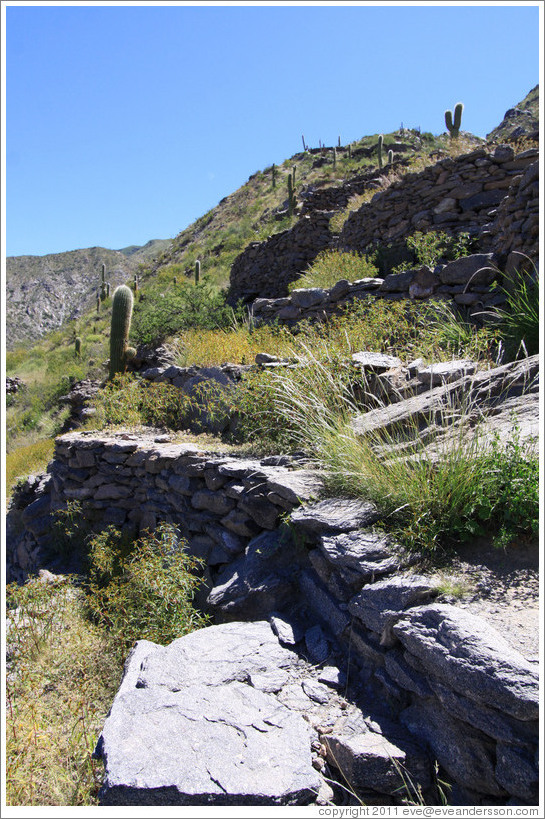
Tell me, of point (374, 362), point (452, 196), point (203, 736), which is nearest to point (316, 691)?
point (203, 736)

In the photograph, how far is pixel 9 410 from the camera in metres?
20.5

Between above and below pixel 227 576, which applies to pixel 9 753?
below

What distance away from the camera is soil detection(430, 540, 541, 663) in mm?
2207

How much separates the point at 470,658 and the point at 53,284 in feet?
203

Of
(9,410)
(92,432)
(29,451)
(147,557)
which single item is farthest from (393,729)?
(9,410)

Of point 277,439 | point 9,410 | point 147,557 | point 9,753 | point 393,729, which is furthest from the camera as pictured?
point 9,410

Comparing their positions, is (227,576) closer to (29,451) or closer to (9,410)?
(29,451)

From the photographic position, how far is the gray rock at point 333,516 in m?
3.27

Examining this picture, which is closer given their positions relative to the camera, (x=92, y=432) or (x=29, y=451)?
A: (x=92, y=432)

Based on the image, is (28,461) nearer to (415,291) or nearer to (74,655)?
(74,655)

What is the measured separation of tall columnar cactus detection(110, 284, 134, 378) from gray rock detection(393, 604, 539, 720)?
32.7ft

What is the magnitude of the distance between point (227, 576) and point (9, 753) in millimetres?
1804

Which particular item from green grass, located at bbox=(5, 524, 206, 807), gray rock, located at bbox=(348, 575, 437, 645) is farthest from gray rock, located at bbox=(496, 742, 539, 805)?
green grass, located at bbox=(5, 524, 206, 807)

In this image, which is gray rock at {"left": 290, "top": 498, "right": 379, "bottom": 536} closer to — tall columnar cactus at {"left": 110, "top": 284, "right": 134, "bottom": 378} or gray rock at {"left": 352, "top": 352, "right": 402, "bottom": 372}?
gray rock at {"left": 352, "top": 352, "right": 402, "bottom": 372}
